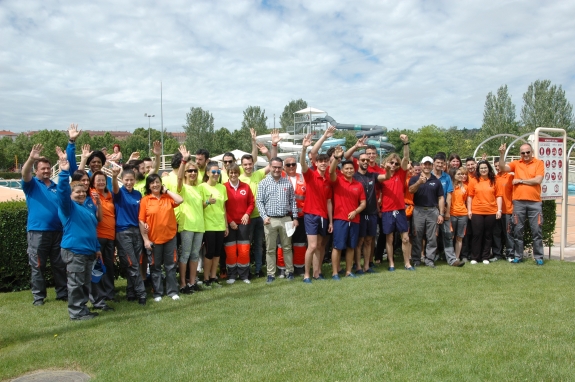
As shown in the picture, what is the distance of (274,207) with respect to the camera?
7.80m

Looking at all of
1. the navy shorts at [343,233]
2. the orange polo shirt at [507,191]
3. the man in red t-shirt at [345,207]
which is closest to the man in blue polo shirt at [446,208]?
the orange polo shirt at [507,191]

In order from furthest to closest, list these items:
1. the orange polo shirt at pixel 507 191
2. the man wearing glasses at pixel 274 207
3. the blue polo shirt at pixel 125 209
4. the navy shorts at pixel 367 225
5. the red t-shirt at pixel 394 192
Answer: the orange polo shirt at pixel 507 191, the red t-shirt at pixel 394 192, the navy shorts at pixel 367 225, the man wearing glasses at pixel 274 207, the blue polo shirt at pixel 125 209

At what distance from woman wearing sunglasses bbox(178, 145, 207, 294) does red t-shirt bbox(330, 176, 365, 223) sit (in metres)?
2.15

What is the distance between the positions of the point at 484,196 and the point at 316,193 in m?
3.58

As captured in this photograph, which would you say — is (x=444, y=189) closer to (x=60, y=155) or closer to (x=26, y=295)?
(x=60, y=155)

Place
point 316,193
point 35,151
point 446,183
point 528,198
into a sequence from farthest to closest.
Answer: point 446,183
point 528,198
point 316,193
point 35,151

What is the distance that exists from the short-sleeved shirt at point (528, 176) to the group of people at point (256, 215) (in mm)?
19

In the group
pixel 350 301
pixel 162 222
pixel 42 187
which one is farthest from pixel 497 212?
pixel 42 187

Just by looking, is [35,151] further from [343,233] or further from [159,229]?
[343,233]

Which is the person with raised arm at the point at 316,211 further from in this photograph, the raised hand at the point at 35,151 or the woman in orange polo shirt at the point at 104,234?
the raised hand at the point at 35,151

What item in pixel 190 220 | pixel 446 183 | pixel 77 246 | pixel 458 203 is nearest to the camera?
pixel 77 246

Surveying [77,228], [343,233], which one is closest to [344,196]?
[343,233]

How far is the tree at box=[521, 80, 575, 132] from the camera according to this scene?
52.5 metres

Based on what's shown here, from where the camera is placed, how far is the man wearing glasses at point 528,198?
8867 millimetres
